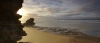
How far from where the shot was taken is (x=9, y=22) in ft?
38.5

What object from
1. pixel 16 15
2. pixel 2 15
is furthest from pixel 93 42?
pixel 2 15

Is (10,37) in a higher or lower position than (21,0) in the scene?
lower

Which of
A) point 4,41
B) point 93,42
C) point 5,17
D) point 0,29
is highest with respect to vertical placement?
point 5,17

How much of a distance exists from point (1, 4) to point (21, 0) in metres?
1.94

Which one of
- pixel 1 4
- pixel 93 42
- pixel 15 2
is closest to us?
pixel 1 4

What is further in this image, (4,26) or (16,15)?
(16,15)

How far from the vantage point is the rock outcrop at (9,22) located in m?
11.2

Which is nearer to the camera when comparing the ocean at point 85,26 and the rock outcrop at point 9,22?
the rock outcrop at point 9,22

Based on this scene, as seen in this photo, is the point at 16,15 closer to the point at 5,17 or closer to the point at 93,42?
the point at 5,17

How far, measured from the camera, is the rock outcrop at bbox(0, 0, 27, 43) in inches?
440

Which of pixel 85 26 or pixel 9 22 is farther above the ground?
pixel 85 26

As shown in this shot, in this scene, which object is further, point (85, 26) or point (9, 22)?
point (85, 26)

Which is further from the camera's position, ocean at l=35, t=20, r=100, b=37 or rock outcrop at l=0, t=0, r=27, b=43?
ocean at l=35, t=20, r=100, b=37

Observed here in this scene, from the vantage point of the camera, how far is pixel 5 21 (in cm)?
1145
